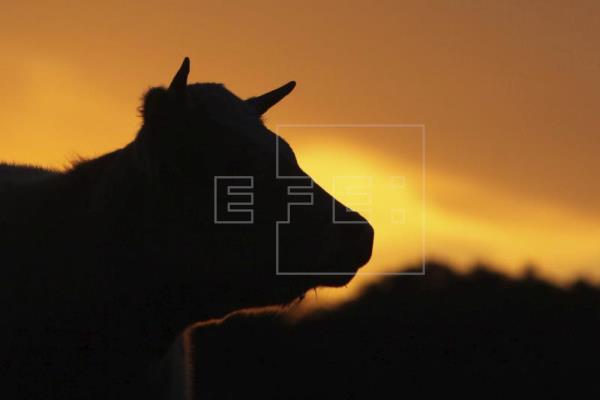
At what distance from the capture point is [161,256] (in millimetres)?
8336

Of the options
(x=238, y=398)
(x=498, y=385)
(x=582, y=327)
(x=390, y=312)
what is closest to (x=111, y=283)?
(x=238, y=398)

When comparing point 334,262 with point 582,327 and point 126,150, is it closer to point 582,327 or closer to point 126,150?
point 126,150

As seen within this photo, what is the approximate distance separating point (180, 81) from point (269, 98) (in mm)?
1151

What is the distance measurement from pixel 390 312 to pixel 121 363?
59.6 feet

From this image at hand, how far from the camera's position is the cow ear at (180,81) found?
809cm

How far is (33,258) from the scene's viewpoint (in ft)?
28.2

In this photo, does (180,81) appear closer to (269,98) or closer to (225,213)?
(225,213)

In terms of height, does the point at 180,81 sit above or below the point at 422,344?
above

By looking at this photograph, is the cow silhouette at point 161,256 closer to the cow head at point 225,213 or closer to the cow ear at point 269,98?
the cow head at point 225,213

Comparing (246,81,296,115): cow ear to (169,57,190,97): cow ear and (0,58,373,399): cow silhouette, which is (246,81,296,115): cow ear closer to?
(0,58,373,399): cow silhouette

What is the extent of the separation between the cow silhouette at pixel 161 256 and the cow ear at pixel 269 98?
1.76ft

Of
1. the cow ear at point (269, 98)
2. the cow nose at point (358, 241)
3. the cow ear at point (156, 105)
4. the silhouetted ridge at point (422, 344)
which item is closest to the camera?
the cow nose at point (358, 241)

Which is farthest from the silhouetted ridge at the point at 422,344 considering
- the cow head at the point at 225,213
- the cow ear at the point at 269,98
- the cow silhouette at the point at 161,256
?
the cow head at the point at 225,213

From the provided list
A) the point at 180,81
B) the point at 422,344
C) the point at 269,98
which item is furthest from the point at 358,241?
the point at 422,344
